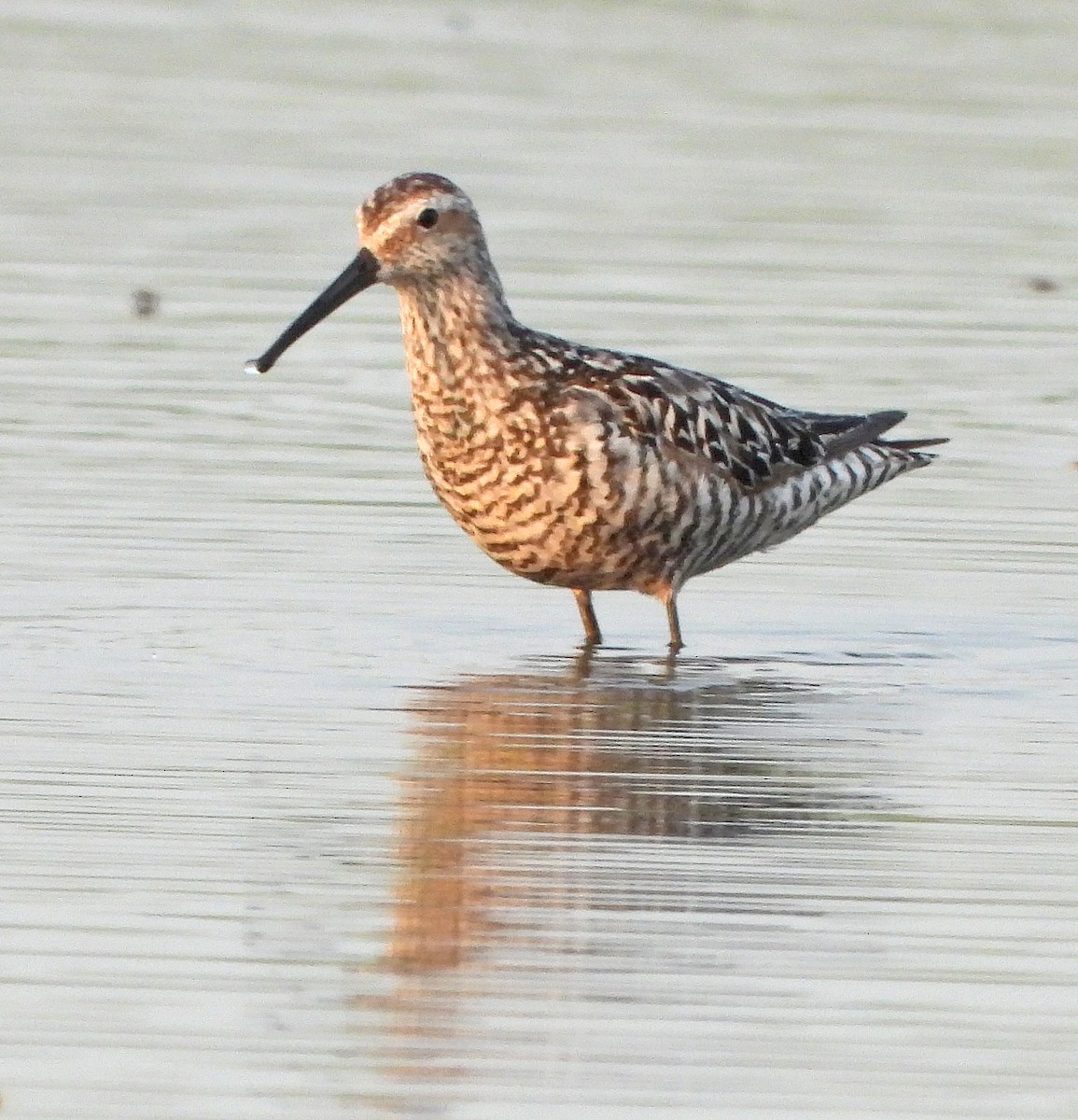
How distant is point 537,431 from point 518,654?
2.42 feet

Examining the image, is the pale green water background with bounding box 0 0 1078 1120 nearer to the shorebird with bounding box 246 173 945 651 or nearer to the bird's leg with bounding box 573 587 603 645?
the bird's leg with bounding box 573 587 603 645

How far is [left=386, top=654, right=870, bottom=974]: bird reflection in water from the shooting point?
7.93m

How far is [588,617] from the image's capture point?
11.6m

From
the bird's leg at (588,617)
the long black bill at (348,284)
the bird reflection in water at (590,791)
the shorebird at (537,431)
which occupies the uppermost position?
the long black bill at (348,284)

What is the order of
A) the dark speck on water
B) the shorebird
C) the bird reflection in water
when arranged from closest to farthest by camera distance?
the bird reflection in water, the shorebird, the dark speck on water

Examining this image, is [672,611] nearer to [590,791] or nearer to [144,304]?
[590,791]

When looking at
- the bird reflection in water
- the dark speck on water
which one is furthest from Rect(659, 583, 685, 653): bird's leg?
the dark speck on water

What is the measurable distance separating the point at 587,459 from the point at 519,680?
855mm

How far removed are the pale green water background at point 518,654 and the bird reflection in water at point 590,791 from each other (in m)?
0.02

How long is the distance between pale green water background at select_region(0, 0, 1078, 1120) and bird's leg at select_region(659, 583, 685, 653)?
0.06 m

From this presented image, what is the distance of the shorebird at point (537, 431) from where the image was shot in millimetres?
11141

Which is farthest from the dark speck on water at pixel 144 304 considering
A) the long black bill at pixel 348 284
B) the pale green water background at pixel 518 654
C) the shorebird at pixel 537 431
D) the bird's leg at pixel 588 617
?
the bird's leg at pixel 588 617

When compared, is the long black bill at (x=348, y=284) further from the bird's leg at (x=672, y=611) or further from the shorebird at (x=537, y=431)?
the bird's leg at (x=672, y=611)

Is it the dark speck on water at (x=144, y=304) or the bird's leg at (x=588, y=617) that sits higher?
the dark speck on water at (x=144, y=304)
